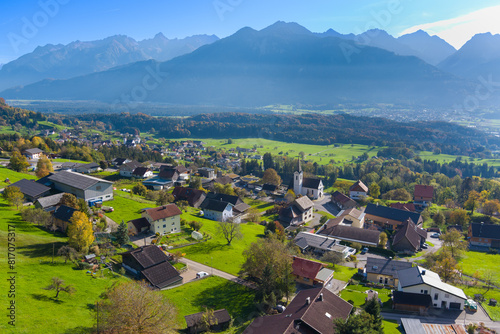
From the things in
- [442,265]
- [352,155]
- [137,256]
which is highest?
[137,256]

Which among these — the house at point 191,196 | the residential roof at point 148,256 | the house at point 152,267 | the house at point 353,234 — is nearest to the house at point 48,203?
the house at point 152,267

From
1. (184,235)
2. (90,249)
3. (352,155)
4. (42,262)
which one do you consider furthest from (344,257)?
(352,155)

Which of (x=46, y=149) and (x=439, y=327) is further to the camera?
(x=46, y=149)

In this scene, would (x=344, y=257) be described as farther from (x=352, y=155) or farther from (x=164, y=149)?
(x=164, y=149)

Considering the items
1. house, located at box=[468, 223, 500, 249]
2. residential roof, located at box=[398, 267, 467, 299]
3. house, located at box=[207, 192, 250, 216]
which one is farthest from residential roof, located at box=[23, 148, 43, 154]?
house, located at box=[468, 223, 500, 249]

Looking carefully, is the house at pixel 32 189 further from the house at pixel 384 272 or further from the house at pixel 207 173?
the house at pixel 384 272

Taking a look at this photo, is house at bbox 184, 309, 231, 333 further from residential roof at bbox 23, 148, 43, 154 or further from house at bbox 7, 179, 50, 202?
residential roof at bbox 23, 148, 43, 154

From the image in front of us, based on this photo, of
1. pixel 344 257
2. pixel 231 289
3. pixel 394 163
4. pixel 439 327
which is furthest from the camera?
pixel 394 163
